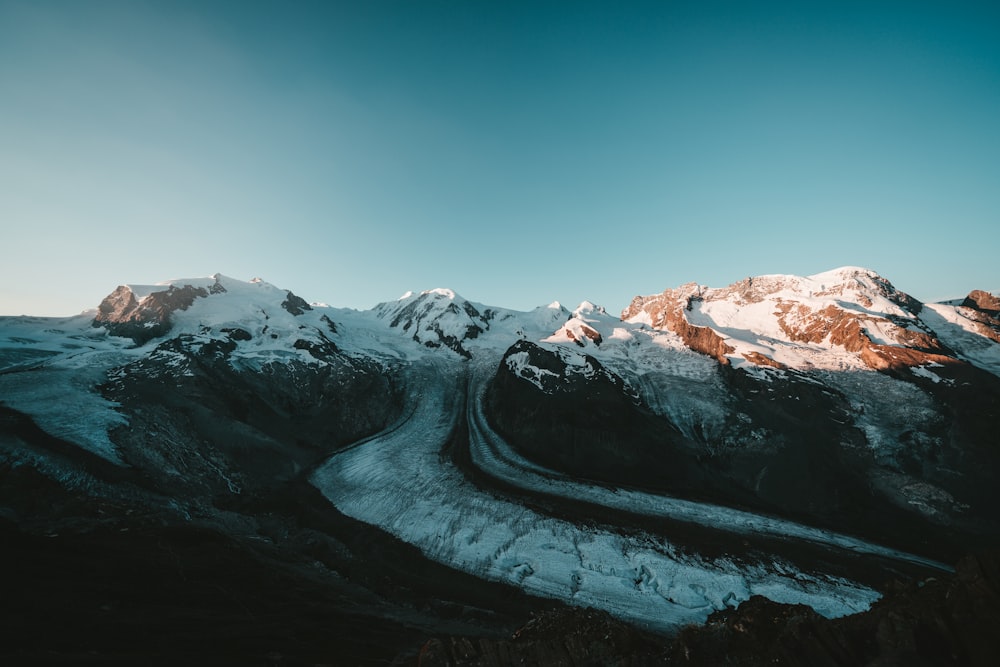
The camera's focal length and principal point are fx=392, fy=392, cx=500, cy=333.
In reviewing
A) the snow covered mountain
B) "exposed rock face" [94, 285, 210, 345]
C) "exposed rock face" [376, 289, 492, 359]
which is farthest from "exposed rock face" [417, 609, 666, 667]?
"exposed rock face" [94, 285, 210, 345]

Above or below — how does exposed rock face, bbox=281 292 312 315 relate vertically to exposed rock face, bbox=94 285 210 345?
above

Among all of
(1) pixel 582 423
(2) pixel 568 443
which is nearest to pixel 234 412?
(2) pixel 568 443

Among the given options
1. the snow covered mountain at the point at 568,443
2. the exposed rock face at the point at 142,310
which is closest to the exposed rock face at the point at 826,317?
the snow covered mountain at the point at 568,443

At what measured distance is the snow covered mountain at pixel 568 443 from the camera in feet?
108

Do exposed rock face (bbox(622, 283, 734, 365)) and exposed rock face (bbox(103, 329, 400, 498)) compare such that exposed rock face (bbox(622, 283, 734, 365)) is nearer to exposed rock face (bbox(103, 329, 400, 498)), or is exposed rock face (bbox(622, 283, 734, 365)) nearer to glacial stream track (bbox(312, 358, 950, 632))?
glacial stream track (bbox(312, 358, 950, 632))

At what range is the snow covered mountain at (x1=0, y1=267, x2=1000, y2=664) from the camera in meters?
33.0

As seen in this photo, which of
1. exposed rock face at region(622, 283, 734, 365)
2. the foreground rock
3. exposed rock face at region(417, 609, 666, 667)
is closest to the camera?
the foreground rock

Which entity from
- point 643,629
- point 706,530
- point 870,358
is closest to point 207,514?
point 643,629

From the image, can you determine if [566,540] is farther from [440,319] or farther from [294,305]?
[294,305]

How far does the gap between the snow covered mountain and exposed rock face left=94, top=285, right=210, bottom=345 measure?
60 cm

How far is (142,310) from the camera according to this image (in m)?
87.1

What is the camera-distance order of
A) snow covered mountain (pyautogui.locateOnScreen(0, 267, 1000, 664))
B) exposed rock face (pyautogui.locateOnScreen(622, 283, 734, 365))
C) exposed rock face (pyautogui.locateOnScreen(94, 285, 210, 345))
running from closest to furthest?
snow covered mountain (pyautogui.locateOnScreen(0, 267, 1000, 664)), exposed rock face (pyautogui.locateOnScreen(622, 283, 734, 365)), exposed rock face (pyautogui.locateOnScreen(94, 285, 210, 345))

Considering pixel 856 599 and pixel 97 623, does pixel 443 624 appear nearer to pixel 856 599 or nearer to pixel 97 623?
pixel 97 623

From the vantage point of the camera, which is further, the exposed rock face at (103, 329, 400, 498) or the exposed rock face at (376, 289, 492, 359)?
the exposed rock face at (376, 289, 492, 359)
